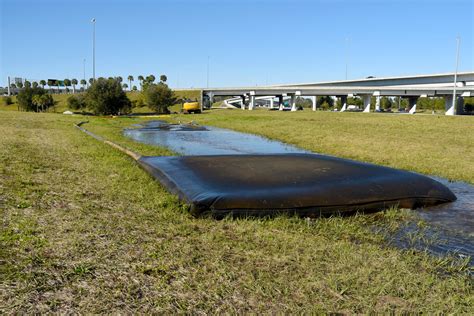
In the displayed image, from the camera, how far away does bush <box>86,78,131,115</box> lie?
57469mm

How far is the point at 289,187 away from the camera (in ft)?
20.4

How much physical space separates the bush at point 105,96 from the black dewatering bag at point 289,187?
173 feet

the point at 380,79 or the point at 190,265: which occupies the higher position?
the point at 380,79

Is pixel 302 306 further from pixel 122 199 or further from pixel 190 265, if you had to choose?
pixel 122 199

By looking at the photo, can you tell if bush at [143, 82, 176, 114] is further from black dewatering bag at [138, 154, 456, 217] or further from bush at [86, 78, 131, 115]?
black dewatering bag at [138, 154, 456, 217]

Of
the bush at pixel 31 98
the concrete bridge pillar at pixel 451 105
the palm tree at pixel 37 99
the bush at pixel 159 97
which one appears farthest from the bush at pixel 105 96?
the concrete bridge pillar at pixel 451 105

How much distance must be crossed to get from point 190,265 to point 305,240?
4.97ft

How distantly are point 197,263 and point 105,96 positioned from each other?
5777 centimetres

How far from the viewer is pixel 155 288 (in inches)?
125

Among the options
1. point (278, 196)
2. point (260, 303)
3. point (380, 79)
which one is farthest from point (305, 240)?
point (380, 79)

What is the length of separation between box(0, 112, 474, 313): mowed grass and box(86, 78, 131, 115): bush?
179 feet

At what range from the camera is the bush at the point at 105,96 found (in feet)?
189

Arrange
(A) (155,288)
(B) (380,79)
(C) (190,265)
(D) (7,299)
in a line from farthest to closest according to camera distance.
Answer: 1. (B) (380,79)
2. (C) (190,265)
3. (A) (155,288)
4. (D) (7,299)

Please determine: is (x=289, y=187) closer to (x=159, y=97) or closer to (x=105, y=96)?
(x=105, y=96)
